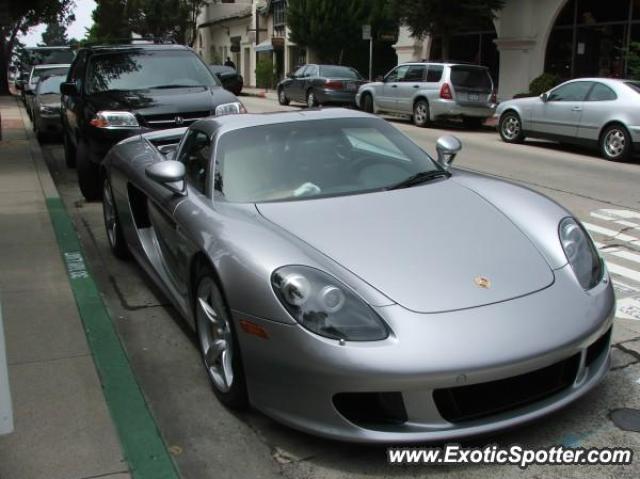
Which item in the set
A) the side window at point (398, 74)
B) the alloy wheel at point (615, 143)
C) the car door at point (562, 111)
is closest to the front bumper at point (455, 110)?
the side window at point (398, 74)

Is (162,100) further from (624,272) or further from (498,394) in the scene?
(498,394)

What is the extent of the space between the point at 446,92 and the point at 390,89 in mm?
2459

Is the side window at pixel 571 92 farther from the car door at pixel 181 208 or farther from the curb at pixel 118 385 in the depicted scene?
the car door at pixel 181 208

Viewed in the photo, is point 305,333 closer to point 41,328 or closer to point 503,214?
point 503,214

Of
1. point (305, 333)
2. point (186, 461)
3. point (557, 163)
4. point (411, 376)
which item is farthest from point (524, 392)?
point (557, 163)

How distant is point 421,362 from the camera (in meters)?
2.74

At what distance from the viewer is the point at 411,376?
8.93 feet

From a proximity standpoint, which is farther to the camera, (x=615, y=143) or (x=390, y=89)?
(x=390, y=89)

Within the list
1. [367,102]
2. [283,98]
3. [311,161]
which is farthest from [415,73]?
[311,161]

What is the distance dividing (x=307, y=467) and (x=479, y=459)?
2.31 feet

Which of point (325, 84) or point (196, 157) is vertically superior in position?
point (325, 84)

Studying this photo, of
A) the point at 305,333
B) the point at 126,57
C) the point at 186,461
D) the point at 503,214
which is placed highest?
the point at 126,57

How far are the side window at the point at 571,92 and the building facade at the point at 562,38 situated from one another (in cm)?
840

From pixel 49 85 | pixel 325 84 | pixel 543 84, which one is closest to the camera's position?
pixel 49 85
